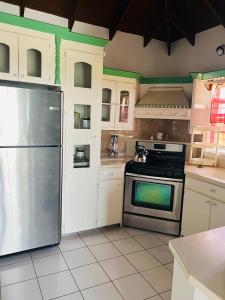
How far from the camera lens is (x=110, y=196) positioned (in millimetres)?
2980

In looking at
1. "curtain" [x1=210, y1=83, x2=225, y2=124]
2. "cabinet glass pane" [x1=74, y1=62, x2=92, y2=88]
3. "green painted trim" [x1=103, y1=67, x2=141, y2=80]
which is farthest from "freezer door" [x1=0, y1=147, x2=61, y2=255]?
"curtain" [x1=210, y1=83, x2=225, y2=124]

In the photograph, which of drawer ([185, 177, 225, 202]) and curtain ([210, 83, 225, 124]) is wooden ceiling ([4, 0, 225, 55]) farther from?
drawer ([185, 177, 225, 202])

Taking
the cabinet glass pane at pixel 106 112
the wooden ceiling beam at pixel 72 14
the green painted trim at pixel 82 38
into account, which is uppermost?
the wooden ceiling beam at pixel 72 14

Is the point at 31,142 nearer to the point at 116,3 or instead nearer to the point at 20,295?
the point at 20,295

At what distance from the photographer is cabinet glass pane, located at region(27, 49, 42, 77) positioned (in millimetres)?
2361

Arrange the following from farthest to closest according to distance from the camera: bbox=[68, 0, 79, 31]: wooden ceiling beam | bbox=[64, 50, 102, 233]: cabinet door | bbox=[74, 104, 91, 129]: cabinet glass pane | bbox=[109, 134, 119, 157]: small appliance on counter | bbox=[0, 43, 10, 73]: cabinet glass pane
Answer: bbox=[109, 134, 119, 157]: small appliance on counter < bbox=[74, 104, 91, 129]: cabinet glass pane < bbox=[64, 50, 102, 233]: cabinet door < bbox=[68, 0, 79, 31]: wooden ceiling beam < bbox=[0, 43, 10, 73]: cabinet glass pane

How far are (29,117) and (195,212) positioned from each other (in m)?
2.02

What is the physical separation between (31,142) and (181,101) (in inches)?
76.9

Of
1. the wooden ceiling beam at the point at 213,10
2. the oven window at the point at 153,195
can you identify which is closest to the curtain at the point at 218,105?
the wooden ceiling beam at the point at 213,10

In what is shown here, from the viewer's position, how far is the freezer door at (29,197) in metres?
2.21

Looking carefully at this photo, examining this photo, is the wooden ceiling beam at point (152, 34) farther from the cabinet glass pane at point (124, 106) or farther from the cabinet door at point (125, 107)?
the cabinet glass pane at point (124, 106)

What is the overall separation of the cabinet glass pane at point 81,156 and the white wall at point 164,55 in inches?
53.0

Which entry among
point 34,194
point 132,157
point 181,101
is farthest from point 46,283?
point 181,101

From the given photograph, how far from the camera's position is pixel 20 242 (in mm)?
2365
